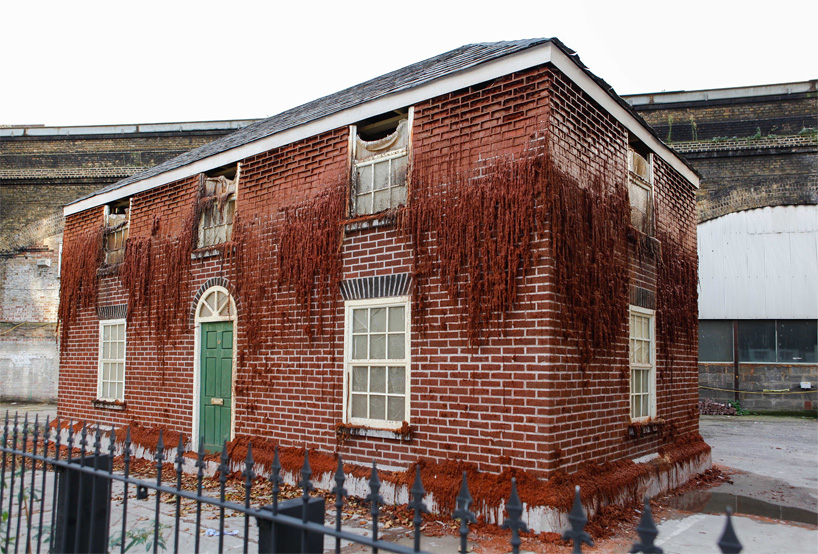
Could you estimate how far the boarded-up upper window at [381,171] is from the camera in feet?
26.5

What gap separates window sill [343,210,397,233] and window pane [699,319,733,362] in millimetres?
16104

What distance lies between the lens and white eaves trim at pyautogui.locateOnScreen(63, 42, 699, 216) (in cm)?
693

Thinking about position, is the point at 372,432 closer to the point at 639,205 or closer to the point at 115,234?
the point at 639,205

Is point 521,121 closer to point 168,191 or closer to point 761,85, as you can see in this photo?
point 168,191

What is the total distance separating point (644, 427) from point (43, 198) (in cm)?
2252

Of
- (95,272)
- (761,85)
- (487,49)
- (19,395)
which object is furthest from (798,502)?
(19,395)

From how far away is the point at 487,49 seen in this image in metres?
8.34

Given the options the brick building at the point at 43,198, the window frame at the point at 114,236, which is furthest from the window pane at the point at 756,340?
the brick building at the point at 43,198

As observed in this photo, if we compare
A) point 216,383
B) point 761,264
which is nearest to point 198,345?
point 216,383

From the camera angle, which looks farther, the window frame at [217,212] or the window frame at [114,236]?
the window frame at [114,236]

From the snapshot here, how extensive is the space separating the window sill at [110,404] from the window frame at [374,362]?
5843mm

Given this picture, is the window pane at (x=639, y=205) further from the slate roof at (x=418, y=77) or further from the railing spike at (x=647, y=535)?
the railing spike at (x=647, y=535)

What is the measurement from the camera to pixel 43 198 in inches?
901

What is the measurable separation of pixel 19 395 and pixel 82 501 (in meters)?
21.7
